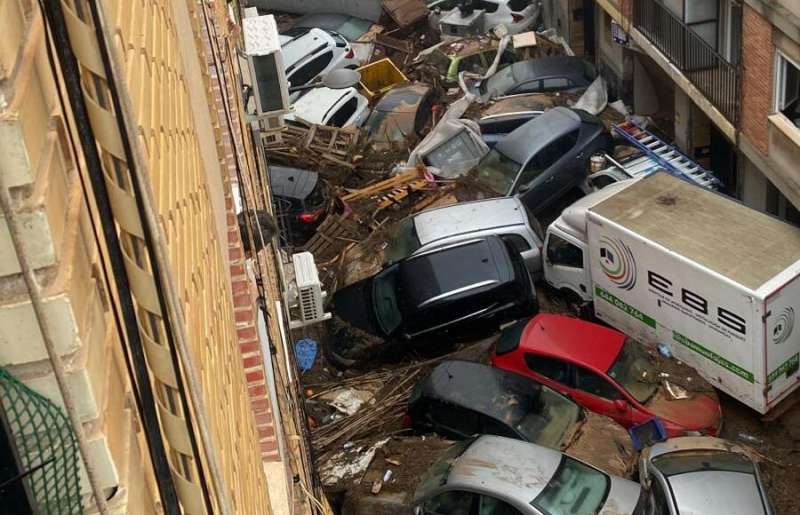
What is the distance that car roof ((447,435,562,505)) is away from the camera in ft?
34.0

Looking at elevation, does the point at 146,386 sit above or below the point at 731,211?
above

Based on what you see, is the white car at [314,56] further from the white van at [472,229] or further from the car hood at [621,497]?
the car hood at [621,497]

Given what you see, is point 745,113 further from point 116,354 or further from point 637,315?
point 116,354

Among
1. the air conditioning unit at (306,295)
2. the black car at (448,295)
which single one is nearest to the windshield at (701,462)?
the black car at (448,295)

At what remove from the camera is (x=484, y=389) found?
1234 cm

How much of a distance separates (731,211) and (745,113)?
2804mm

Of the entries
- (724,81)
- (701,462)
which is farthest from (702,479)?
(724,81)

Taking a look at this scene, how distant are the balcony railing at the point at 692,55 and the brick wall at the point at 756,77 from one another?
32 centimetres

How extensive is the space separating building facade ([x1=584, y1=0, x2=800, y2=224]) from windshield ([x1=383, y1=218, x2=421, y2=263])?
494cm

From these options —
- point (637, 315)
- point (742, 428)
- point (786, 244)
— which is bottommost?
point (742, 428)

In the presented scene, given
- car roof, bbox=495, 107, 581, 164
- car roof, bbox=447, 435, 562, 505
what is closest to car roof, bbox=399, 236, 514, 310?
car roof, bbox=447, 435, 562, 505

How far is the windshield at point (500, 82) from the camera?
22.2 meters

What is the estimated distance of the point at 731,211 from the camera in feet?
43.3

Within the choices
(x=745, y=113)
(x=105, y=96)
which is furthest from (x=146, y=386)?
(x=745, y=113)
